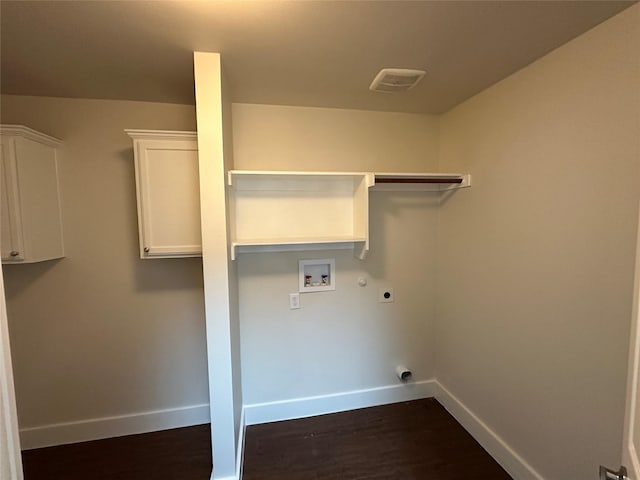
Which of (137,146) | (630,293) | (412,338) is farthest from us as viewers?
(412,338)

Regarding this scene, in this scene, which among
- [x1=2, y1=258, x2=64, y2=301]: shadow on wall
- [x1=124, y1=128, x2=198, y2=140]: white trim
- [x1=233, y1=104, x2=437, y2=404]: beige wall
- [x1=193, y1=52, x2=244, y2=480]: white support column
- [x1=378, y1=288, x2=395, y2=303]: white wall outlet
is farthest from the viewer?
[x1=378, y1=288, x2=395, y2=303]: white wall outlet

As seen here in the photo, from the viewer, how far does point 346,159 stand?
2377mm

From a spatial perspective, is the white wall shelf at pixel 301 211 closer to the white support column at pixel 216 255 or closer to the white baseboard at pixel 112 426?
the white support column at pixel 216 255

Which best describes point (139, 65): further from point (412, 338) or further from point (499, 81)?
point (412, 338)

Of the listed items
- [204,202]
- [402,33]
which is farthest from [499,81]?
[204,202]

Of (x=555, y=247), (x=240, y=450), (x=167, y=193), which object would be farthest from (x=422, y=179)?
(x=240, y=450)

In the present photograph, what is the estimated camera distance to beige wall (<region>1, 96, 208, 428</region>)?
2.05 meters

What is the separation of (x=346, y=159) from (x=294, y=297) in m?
1.17

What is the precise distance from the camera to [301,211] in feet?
7.52

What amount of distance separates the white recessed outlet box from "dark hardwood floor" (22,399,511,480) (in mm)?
1067

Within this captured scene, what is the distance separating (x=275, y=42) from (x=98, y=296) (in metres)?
2.06

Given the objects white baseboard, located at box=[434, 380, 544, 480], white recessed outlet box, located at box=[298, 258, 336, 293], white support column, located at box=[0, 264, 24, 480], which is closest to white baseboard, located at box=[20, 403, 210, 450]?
white recessed outlet box, located at box=[298, 258, 336, 293]

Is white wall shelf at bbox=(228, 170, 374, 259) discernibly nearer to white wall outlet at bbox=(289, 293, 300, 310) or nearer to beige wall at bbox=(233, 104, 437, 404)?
beige wall at bbox=(233, 104, 437, 404)

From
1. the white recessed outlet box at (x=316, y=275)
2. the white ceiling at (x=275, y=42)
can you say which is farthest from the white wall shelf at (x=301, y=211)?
the white ceiling at (x=275, y=42)
